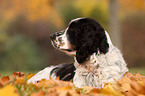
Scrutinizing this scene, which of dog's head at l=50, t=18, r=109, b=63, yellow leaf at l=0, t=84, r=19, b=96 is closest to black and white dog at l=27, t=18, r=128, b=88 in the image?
dog's head at l=50, t=18, r=109, b=63

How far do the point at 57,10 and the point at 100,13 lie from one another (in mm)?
2958

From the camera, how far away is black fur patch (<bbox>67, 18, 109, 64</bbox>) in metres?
3.24

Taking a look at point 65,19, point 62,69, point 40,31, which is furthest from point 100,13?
point 62,69

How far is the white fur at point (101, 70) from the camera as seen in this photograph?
3240mm

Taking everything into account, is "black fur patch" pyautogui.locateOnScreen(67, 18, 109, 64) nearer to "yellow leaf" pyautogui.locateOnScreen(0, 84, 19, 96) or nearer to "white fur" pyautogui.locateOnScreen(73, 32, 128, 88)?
"white fur" pyautogui.locateOnScreen(73, 32, 128, 88)

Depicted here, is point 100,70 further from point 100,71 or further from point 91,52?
point 91,52

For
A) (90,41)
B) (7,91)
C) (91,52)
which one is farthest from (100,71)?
(7,91)

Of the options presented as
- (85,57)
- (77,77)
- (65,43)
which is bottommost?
(77,77)

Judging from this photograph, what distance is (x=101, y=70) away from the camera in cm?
328

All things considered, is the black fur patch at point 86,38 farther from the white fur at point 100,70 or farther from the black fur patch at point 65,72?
the black fur patch at point 65,72

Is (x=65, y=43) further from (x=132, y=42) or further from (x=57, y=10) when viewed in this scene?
(x=57, y=10)

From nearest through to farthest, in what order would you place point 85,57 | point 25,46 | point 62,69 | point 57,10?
point 85,57
point 62,69
point 25,46
point 57,10

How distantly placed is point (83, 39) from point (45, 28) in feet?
35.2

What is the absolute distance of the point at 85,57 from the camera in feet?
10.7
